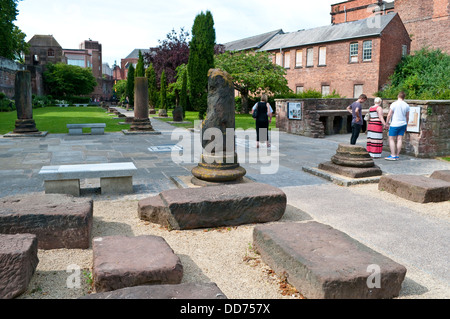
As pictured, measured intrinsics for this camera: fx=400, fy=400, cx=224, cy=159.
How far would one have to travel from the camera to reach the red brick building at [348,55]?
29.8 metres

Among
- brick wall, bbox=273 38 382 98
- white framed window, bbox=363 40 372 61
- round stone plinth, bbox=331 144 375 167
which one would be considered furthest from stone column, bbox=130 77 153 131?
white framed window, bbox=363 40 372 61

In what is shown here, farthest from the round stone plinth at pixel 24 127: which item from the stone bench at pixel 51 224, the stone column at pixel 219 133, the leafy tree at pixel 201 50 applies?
the stone bench at pixel 51 224

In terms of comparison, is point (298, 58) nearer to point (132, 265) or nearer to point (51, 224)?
point (51, 224)

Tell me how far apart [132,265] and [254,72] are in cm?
2623

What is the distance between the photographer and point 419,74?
2917 centimetres

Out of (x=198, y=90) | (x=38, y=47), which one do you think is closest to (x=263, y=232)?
(x=198, y=90)

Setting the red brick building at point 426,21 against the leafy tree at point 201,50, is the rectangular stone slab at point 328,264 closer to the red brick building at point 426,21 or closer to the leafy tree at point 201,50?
the leafy tree at point 201,50

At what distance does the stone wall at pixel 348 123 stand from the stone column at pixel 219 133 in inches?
242

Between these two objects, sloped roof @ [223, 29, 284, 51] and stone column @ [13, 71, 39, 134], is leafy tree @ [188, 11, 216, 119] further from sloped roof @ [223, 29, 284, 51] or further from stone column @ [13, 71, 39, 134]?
sloped roof @ [223, 29, 284, 51]

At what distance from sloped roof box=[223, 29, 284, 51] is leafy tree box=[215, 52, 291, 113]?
12.6 m


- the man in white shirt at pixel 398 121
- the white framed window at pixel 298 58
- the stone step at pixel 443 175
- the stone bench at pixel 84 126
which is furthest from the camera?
the white framed window at pixel 298 58

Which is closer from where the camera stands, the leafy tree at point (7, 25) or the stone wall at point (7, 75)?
the leafy tree at point (7, 25)

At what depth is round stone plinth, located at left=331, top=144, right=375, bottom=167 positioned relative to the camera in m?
7.98
